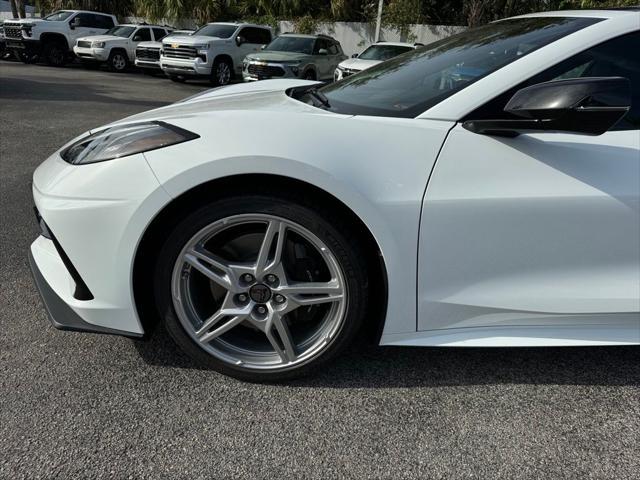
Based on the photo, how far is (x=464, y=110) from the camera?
183 centimetres

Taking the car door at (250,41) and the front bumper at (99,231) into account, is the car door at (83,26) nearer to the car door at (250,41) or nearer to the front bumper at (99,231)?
the car door at (250,41)

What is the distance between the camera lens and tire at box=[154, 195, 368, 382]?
72.8 inches

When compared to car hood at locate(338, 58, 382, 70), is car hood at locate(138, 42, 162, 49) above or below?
above

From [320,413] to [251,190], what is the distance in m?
0.90

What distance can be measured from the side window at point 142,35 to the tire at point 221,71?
4.41 m

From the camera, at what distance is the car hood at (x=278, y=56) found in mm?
11992

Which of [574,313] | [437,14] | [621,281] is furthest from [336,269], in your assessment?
[437,14]

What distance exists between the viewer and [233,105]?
218 centimetres

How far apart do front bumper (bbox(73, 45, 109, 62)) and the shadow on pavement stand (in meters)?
16.4

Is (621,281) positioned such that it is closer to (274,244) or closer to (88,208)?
(274,244)

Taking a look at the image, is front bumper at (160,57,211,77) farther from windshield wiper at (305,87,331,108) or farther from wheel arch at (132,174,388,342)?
wheel arch at (132,174,388,342)

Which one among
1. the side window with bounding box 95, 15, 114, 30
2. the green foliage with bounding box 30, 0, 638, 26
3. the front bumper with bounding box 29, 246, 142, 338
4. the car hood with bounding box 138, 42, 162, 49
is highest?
the green foliage with bounding box 30, 0, 638, 26

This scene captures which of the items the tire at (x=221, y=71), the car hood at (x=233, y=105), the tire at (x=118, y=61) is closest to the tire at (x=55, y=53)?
the tire at (x=118, y=61)

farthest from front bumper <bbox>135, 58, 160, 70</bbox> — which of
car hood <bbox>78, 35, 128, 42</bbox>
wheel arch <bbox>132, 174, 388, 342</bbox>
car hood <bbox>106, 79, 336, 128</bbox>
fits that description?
wheel arch <bbox>132, 174, 388, 342</bbox>
